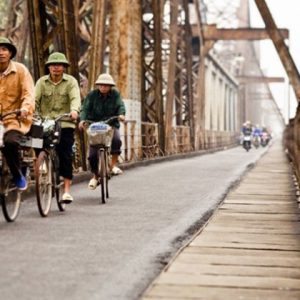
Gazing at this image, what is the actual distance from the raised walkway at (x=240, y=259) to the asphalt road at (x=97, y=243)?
157 mm

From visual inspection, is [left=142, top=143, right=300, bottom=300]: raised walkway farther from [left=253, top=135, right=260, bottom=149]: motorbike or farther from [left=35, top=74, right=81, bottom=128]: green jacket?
[left=253, top=135, right=260, bottom=149]: motorbike

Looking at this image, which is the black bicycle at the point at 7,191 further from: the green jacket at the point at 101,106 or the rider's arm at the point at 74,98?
the green jacket at the point at 101,106

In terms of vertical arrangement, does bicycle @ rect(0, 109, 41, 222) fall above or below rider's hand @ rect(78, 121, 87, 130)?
below

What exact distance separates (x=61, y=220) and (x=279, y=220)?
2.01m

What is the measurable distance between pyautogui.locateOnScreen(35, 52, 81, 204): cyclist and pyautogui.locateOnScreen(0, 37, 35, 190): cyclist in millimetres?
958

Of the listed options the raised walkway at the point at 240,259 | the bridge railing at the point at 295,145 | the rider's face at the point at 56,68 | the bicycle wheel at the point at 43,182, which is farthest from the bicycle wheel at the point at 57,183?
the bridge railing at the point at 295,145

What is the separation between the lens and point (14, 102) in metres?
6.56

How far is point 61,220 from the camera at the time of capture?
674 centimetres

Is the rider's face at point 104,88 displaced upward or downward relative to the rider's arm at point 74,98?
upward

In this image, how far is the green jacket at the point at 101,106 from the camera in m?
8.93

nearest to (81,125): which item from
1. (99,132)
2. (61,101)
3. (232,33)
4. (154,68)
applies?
(99,132)

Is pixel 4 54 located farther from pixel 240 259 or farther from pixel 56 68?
pixel 240 259

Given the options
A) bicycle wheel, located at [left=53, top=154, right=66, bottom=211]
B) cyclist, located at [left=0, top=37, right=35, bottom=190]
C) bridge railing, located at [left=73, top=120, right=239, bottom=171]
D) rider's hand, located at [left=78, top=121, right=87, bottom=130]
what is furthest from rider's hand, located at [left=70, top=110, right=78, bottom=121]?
bridge railing, located at [left=73, top=120, right=239, bottom=171]

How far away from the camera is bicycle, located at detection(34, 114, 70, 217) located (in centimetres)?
686
